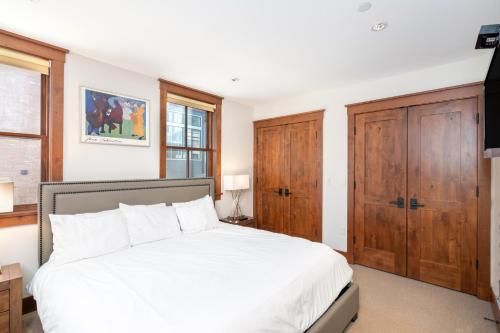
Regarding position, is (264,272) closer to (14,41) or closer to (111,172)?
(111,172)

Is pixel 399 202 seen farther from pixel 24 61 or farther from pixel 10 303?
pixel 24 61

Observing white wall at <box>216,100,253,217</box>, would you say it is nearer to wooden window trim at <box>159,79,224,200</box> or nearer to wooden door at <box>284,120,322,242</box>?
wooden window trim at <box>159,79,224,200</box>

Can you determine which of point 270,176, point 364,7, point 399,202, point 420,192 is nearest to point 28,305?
point 270,176

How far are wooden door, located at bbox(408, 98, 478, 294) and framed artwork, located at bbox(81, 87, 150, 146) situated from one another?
3431 mm

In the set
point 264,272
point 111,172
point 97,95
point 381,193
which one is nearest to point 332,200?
point 381,193

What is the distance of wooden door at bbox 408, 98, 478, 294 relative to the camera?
9.12ft

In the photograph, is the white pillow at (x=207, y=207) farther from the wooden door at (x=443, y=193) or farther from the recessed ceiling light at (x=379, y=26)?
the recessed ceiling light at (x=379, y=26)

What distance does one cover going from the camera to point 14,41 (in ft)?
7.60

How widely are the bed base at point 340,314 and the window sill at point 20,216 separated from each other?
263cm

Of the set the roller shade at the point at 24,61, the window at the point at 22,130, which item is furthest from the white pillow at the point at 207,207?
the roller shade at the point at 24,61

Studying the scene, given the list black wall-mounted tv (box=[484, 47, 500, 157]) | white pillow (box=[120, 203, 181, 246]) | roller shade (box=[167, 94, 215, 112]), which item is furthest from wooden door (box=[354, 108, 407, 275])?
white pillow (box=[120, 203, 181, 246])

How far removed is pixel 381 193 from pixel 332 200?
724 millimetres

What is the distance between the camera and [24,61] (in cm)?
240

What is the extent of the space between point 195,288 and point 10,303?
1.51 meters
